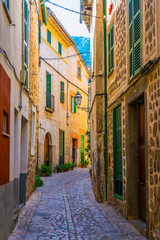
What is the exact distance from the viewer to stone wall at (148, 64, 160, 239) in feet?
17.8

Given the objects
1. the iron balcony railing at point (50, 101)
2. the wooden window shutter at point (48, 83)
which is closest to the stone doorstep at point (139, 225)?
the iron balcony railing at point (50, 101)

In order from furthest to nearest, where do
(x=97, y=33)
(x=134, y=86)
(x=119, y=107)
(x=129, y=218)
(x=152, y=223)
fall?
(x=97, y=33) → (x=119, y=107) → (x=129, y=218) → (x=134, y=86) → (x=152, y=223)

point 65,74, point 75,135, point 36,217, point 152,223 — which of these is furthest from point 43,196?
point 75,135

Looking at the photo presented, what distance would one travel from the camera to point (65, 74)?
24906mm

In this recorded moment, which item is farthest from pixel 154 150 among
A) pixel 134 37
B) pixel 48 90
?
pixel 48 90

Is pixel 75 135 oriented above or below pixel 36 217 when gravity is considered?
above

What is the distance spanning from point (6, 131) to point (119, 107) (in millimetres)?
3723

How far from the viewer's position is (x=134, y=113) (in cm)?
769

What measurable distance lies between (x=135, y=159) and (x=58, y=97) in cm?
1563

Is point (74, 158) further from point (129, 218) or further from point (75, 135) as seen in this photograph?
point (129, 218)

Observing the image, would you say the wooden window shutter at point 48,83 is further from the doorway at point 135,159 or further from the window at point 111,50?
the doorway at point 135,159

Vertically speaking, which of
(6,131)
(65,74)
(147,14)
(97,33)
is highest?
(65,74)

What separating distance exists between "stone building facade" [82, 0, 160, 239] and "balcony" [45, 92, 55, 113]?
9.63m

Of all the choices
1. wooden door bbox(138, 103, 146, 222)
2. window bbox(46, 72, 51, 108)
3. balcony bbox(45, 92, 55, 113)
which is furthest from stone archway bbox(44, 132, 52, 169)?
wooden door bbox(138, 103, 146, 222)
